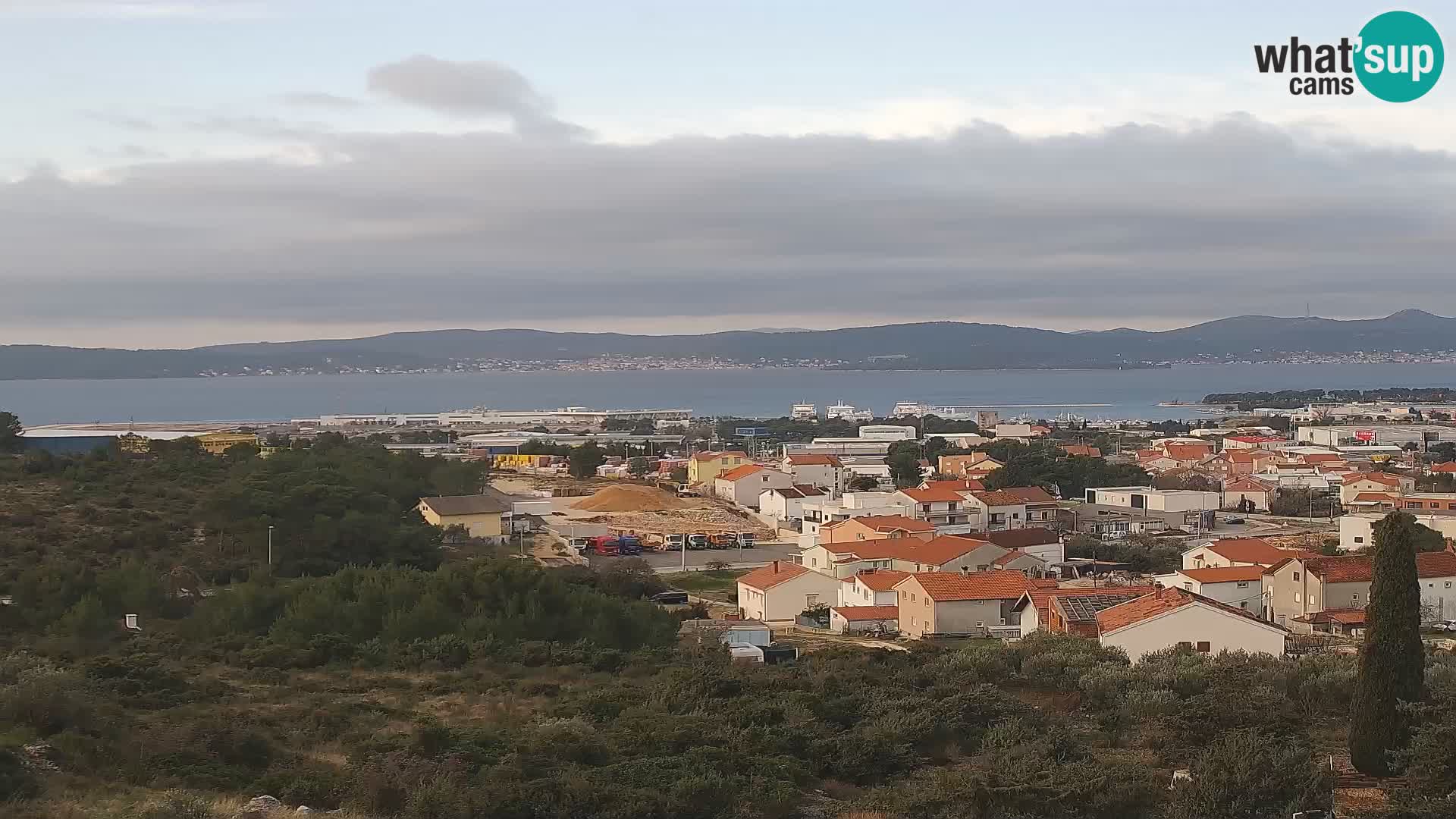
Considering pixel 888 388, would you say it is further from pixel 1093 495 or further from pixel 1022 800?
pixel 1022 800

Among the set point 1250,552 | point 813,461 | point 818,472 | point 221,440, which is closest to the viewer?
point 1250,552

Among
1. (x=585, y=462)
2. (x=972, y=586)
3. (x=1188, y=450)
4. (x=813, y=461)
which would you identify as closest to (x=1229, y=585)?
(x=972, y=586)

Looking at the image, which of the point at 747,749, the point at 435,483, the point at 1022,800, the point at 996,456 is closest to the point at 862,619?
the point at 747,749

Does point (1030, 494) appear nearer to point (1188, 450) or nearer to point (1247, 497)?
point (1247, 497)

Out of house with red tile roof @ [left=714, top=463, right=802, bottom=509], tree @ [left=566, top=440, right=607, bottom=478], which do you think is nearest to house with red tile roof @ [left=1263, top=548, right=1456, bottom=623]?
house with red tile roof @ [left=714, top=463, right=802, bottom=509]

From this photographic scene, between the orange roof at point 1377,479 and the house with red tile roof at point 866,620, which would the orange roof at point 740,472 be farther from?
the house with red tile roof at point 866,620

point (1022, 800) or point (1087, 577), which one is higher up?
point (1022, 800)
